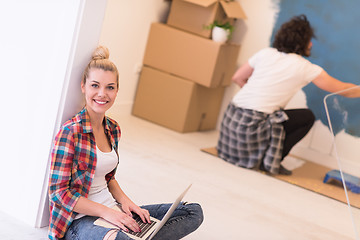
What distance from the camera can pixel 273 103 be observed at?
360 cm

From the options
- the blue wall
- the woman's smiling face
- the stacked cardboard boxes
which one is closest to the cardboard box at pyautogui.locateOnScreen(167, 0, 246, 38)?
the stacked cardboard boxes

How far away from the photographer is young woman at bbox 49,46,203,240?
1.71 metres

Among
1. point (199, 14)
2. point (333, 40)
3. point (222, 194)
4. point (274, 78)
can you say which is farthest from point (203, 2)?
point (222, 194)

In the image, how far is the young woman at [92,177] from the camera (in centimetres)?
171

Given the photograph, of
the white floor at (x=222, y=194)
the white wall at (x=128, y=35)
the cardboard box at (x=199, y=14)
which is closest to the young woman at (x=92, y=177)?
the white floor at (x=222, y=194)

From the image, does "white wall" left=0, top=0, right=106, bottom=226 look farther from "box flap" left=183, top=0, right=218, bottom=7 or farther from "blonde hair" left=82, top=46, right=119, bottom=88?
"box flap" left=183, top=0, right=218, bottom=7

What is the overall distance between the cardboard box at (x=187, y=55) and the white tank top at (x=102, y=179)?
2.26 meters

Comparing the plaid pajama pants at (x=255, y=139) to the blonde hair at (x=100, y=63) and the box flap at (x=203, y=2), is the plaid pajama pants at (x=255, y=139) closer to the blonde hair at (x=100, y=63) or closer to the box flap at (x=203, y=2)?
the box flap at (x=203, y=2)

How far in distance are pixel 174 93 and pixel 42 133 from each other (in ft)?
7.45

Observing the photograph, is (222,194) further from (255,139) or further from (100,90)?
(100,90)

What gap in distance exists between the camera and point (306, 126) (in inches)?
145

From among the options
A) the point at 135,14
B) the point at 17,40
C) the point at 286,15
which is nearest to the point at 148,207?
the point at 17,40

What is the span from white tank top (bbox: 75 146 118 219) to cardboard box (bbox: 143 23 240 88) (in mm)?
2256

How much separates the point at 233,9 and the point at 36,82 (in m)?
2.56
